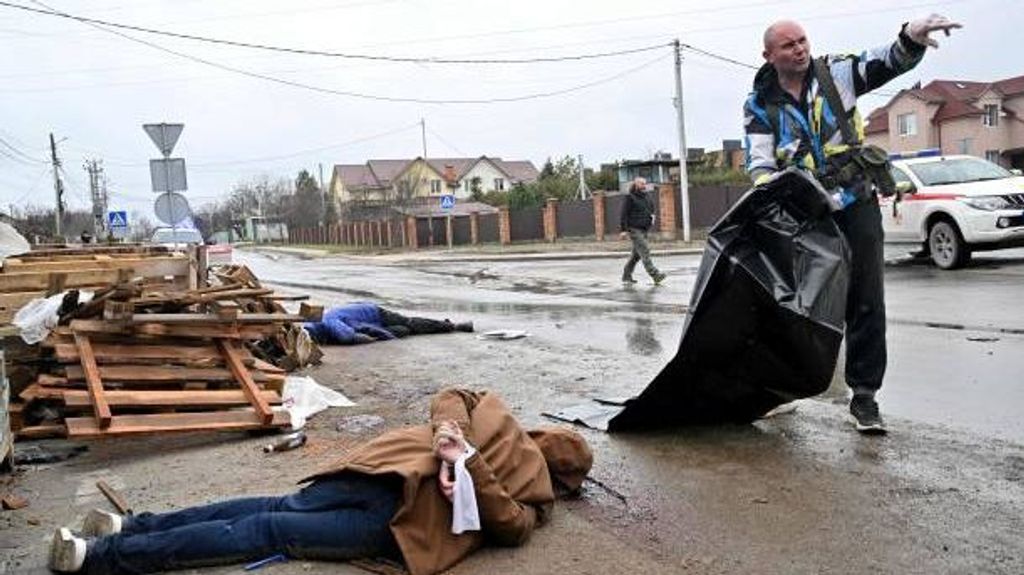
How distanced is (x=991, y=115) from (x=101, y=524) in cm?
6518

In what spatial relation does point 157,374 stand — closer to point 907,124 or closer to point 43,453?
point 43,453

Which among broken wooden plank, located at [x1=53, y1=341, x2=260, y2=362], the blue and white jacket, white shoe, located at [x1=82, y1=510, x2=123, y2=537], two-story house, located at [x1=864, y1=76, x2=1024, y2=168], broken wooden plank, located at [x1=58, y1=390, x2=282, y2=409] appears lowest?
white shoe, located at [x1=82, y1=510, x2=123, y2=537]

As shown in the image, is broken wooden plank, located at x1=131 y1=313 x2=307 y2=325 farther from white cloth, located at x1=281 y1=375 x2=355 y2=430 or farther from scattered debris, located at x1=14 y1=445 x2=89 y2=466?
scattered debris, located at x1=14 y1=445 x2=89 y2=466

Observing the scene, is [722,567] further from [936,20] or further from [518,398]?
[518,398]

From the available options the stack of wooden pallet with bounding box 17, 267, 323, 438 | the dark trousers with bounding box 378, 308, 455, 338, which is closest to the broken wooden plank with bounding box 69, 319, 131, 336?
the stack of wooden pallet with bounding box 17, 267, 323, 438

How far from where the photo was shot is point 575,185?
6194cm

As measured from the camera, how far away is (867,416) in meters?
4.91

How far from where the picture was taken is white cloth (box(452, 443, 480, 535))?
341 cm

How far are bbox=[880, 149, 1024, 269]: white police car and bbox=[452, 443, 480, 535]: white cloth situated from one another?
421 inches

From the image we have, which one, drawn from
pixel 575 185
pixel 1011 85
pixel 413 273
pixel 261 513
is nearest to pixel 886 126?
pixel 1011 85

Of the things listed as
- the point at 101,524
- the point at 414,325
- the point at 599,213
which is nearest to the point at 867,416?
the point at 101,524

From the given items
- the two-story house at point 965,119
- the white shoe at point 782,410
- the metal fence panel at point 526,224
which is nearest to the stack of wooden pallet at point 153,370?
the white shoe at point 782,410

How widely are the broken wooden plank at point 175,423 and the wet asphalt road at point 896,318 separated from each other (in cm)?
234

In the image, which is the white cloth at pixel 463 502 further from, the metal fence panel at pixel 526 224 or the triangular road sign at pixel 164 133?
the metal fence panel at pixel 526 224
